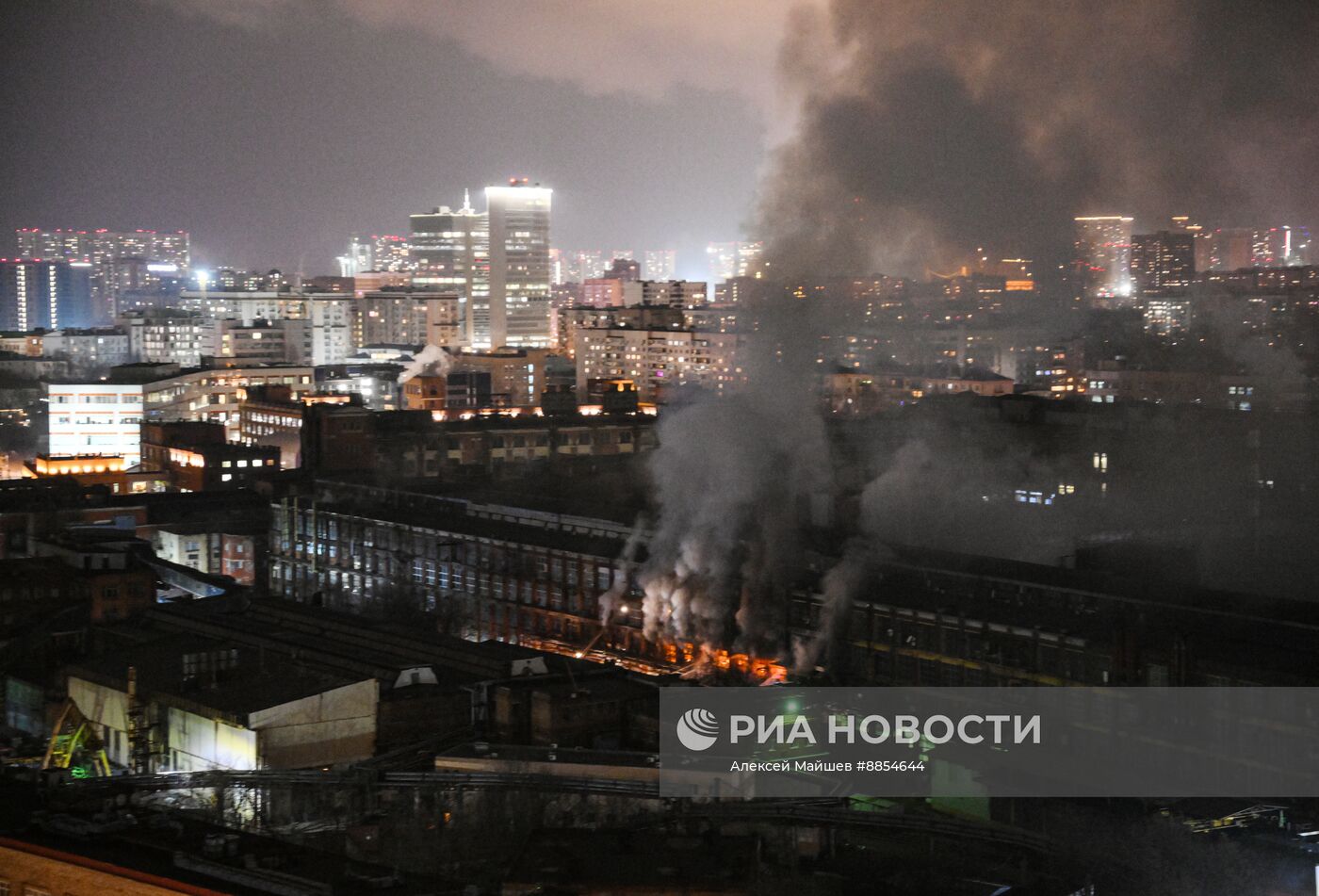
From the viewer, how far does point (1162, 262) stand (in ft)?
80.1

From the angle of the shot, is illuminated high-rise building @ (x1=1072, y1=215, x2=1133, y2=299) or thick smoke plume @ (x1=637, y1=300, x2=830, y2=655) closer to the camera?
thick smoke plume @ (x1=637, y1=300, x2=830, y2=655)

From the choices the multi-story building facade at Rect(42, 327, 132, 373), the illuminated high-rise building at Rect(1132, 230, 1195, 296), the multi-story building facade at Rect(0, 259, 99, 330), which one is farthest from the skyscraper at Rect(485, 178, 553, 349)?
the illuminated high-rise building at Rect(1132, 230, 1195, 296)

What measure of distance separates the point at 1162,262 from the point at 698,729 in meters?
17.7

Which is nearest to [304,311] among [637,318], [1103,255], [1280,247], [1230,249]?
[637,318]

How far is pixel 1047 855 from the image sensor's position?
745 cm

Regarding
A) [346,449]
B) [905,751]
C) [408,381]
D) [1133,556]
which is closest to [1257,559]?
[1133,556]

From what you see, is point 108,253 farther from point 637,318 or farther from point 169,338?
point 637,318

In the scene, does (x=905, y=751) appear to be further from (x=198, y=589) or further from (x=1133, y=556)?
(x=198, y=589)

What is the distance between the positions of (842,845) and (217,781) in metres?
3.43

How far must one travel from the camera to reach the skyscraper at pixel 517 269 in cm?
5306

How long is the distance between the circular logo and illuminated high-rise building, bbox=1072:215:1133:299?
46.3ft

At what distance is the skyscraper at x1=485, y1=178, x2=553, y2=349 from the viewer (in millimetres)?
53062

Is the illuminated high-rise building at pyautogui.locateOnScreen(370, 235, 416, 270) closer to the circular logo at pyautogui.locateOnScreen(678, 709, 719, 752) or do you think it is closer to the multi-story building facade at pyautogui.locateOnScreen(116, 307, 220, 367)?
the multi-story building facade at pyautogui.locateOnScreen(116, 307, 220, 367)

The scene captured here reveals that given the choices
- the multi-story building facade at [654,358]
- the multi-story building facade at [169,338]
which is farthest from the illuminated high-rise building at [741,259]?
the multi-story building facade at [169,338]
